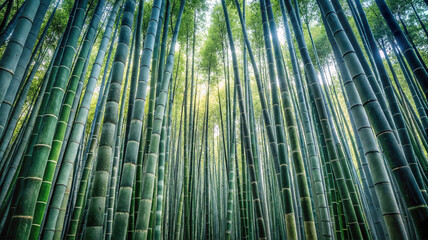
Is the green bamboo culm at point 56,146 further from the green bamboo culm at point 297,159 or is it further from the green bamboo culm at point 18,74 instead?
the green bamboo culm at point 297,159

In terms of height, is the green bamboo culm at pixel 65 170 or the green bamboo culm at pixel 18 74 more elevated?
the green bamboo culm at pixel 18 74

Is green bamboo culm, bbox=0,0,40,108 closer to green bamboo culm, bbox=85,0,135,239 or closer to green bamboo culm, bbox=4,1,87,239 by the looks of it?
green bamboo culm, bbox=4,1,87,239

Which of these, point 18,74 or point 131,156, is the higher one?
point 18,74

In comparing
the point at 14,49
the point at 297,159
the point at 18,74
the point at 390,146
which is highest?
the point at 18,74

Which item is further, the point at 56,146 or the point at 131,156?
the point at 56,146

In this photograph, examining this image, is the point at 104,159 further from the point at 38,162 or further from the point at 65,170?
the point at 65,170

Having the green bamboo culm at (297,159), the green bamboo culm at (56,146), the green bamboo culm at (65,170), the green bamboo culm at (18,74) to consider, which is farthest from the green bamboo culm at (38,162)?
the green bamboo culm at (297,159)

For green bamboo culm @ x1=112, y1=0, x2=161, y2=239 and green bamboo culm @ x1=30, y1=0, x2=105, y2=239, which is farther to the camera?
green bamboo culm @ x1=30, y1=0, x2=105, y2=239

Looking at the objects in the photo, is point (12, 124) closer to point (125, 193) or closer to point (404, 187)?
point (125, 193)

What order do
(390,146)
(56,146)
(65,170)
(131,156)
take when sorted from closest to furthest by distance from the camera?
(390,146), (131,156), (56,146), (65,170)

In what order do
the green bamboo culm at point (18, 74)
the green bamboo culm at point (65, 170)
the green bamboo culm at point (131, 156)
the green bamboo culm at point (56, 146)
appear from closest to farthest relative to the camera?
the green bamboo culm at point (131, 156) < the green bamboo culm at point (56, 146) < the green bamboo culm at point (18, 74) < the green bamboo culm at point (65, 170)

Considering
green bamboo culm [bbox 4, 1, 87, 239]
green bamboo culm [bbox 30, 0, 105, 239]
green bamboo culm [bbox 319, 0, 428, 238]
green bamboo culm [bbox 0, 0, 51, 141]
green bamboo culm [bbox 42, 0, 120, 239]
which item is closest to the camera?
green bamboo culm [bbox 319, 0, 428, 238]

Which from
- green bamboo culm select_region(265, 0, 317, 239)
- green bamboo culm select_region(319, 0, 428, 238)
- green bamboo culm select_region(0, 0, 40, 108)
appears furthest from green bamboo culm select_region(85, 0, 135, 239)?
green bamboo culm select_region(319, 0, 428, 238)

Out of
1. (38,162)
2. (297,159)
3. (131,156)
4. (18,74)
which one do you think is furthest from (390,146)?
(18,74)
